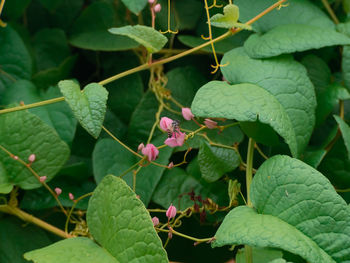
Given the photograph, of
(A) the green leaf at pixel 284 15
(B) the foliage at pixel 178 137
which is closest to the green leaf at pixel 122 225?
(B) the foliage at pixel 178 137

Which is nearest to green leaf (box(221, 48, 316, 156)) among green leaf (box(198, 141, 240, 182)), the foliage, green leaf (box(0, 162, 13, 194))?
the foliage

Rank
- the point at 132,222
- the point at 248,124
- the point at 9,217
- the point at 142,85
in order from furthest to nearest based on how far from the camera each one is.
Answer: the point at 142,85, the point at 9,217, the point at 248,124, the point at 132,222

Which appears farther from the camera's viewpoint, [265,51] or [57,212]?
[57,212]

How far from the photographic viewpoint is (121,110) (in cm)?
87

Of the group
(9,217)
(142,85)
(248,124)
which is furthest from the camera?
(142,85)

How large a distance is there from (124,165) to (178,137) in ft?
0.51

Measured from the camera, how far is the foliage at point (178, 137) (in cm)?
54

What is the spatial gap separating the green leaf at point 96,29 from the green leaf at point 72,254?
0.39 meters

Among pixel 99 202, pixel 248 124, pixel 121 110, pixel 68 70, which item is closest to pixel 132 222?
pixel 99 202

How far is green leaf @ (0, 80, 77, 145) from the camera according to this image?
2.50 ft

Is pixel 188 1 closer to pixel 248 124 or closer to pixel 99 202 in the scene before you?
pixel 248 124

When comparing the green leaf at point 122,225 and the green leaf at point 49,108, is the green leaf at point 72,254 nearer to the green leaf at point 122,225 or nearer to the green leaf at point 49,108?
the green leaf at point 122,225

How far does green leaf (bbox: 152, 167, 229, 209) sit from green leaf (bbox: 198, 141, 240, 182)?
0.14ft

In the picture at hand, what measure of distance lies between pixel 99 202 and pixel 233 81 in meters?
0.26
